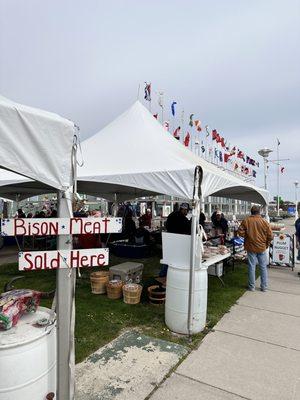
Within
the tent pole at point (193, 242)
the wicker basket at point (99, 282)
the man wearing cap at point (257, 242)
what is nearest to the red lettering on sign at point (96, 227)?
the tent pole at point (193, 242)

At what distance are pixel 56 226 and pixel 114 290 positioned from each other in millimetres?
3844

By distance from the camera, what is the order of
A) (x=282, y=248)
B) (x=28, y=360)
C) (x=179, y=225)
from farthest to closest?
1. (x=282, y=248)
2. (x=179, y=225)
3. (x=28, y=360)

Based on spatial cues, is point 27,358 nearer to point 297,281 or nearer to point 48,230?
point 48,230

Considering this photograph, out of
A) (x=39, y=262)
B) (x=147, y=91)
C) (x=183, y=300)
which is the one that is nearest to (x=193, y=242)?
(x=183, y=300)

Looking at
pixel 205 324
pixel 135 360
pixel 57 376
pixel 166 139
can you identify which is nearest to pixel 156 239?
pixel 166 139

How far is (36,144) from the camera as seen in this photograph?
2195 mm

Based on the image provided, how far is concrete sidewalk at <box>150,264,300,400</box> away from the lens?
10.1 feet

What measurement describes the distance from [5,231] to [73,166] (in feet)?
2.34

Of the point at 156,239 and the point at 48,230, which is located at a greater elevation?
the point at 48,230

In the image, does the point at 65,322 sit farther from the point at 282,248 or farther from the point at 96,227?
the point at 282,248

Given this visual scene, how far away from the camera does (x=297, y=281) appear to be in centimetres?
758

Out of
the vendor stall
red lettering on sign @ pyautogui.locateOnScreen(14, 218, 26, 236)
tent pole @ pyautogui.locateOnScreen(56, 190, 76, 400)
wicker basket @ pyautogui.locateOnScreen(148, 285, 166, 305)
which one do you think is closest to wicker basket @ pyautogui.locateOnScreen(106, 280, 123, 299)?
wicker basket @ pyautogui.locateOnScreen(148, 285, 166, 305)

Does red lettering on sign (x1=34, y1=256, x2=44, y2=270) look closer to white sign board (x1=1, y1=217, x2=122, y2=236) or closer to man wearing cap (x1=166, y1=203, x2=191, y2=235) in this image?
white sign board (x1=1, y1=217, x2=122, y2=236)

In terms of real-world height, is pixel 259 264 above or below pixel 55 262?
below
